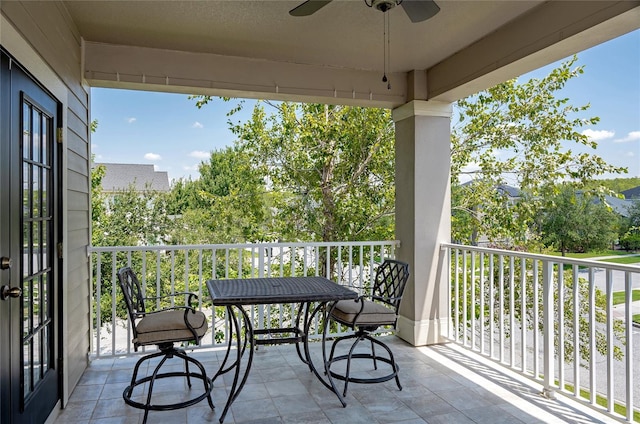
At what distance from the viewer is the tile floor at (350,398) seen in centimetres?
268

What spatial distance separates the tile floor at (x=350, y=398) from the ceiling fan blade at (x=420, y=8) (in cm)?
236

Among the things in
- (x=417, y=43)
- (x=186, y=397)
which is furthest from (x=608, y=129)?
(x=186, y=397)

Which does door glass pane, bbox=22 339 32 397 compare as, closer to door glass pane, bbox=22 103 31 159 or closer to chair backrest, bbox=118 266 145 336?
chair backrest, bbox=118 266 145 336

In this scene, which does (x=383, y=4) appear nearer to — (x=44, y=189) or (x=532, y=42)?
(x=532, y=42)

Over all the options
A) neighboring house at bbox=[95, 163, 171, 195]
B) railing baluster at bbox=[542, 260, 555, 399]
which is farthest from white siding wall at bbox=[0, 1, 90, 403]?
neighboring house at bbox=[95, 163, 171, 195]

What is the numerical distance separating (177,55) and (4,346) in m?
2.66

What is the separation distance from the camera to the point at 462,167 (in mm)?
7867

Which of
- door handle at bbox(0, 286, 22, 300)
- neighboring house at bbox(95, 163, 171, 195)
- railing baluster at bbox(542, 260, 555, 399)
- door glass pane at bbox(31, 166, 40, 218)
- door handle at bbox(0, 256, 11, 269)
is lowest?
railing baluster at bbox(542, 260, 555, 399)

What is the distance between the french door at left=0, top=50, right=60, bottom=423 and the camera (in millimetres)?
1896

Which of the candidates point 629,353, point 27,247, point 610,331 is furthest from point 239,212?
point 629,353

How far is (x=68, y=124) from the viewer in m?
2.94

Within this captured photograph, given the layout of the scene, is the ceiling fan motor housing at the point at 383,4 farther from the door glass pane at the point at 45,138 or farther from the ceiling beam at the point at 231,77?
the door glass pane at the point at 45,138

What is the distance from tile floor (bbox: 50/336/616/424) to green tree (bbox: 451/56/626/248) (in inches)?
166

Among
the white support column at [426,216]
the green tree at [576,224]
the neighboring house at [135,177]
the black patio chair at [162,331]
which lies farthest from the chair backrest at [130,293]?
the neighboring house at [135,177]
